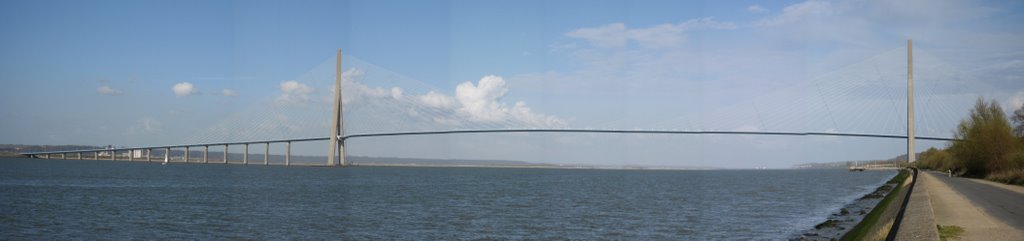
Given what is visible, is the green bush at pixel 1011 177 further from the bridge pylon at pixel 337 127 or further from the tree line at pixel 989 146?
the bridge pylon at pixel 337 127

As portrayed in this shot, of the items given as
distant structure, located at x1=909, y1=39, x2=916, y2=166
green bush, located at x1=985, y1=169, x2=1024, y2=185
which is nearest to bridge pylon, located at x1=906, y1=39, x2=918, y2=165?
distant structure, located at x1=909, y1=39, x2=916, y2=166

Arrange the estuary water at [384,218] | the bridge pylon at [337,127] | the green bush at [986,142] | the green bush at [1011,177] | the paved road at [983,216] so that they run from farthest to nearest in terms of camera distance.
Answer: the bridge pylon at [337,127]
the green bush at [986,142]
the green bush at [1011,177]
the estuary water at [384,218]
the paved road at [983,216]

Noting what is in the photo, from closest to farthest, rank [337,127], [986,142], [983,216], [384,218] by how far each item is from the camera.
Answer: [983,216] → [384,218] → [986,142] → [337,127]

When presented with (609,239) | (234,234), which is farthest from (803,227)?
(234,234)

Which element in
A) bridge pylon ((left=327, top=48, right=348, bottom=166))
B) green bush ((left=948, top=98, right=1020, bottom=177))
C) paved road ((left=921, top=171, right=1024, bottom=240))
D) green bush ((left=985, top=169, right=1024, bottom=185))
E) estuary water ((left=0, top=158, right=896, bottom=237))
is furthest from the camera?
bridge pylon ((left=327, top=48, right=348, bottom=166))

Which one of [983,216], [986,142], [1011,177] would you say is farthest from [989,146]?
[983,216]

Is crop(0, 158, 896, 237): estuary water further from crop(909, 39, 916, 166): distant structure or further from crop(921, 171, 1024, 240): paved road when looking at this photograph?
crop(909, 39, 916, 166): distant structure

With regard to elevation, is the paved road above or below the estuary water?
above

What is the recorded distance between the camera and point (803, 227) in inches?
746

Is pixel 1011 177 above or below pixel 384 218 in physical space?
above

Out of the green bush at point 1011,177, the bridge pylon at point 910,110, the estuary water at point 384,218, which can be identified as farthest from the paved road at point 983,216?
the bridge pylon at point 910,110

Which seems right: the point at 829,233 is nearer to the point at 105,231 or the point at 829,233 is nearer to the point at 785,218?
the point at 785,218

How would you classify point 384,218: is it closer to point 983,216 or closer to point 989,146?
point 983,216

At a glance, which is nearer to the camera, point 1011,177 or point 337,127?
point 1011,177
